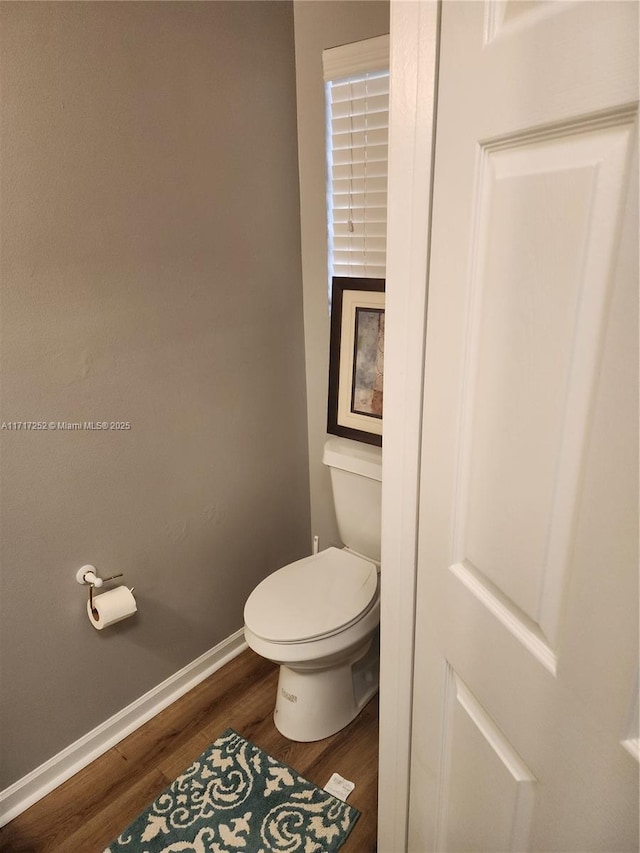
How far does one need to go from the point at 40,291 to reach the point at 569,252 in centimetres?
123

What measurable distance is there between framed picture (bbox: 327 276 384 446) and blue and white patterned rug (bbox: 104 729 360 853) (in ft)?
3.37

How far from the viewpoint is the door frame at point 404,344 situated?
2.49 feet

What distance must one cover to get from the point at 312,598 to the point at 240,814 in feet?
1.94

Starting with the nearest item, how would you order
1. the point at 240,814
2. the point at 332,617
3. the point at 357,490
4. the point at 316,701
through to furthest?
the point at 240,814, the point at 332,617, the point at 316,701, the point at 357,490

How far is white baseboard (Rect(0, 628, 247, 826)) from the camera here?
1.53m

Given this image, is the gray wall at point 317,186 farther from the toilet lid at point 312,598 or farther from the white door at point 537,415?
the white door at point 537,415

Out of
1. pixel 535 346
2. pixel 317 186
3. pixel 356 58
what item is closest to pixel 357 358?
pixel 317 186

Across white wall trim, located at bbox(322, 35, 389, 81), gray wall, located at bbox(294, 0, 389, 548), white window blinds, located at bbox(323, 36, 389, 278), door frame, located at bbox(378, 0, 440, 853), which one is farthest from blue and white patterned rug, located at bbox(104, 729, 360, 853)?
white wall trim, located at bbox(322, 35, 389, 81)

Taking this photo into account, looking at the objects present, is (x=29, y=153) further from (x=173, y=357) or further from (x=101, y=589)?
(x=101, y=589)

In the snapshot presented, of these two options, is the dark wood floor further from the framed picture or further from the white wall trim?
the white wall trim

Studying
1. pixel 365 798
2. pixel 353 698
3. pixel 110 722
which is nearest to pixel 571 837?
pixel 365 798

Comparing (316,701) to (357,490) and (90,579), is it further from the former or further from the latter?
(90,579)

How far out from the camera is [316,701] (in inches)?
67.3

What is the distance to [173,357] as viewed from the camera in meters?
1.65
